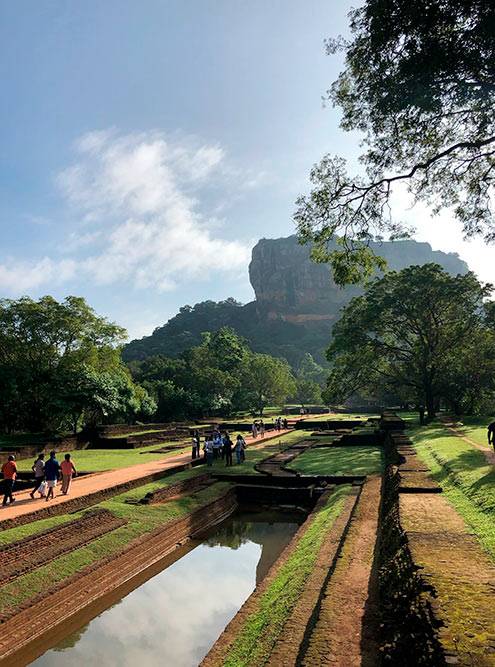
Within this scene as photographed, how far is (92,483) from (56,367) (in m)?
20.2

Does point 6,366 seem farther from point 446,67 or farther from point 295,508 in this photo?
point 446,67

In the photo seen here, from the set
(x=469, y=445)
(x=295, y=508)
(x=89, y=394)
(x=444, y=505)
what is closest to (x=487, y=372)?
(x=469, y=445)

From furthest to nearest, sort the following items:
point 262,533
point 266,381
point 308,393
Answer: point 308,393 < point 266,381 < point 262,533

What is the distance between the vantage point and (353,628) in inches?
205

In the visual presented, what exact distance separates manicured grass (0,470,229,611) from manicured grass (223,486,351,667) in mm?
3908

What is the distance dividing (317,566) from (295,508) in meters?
7.74

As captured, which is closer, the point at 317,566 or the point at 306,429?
the point at 317,566

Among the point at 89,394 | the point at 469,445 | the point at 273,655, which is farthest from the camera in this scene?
the point at 89,394

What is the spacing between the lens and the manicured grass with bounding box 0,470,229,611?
7922mm

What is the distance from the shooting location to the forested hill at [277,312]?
128 m

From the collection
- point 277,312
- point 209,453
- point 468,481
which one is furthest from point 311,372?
point 468,481

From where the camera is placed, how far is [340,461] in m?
19.1

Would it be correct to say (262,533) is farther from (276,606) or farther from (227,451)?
(276,606)

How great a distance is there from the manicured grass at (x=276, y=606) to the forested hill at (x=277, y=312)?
102419mm
